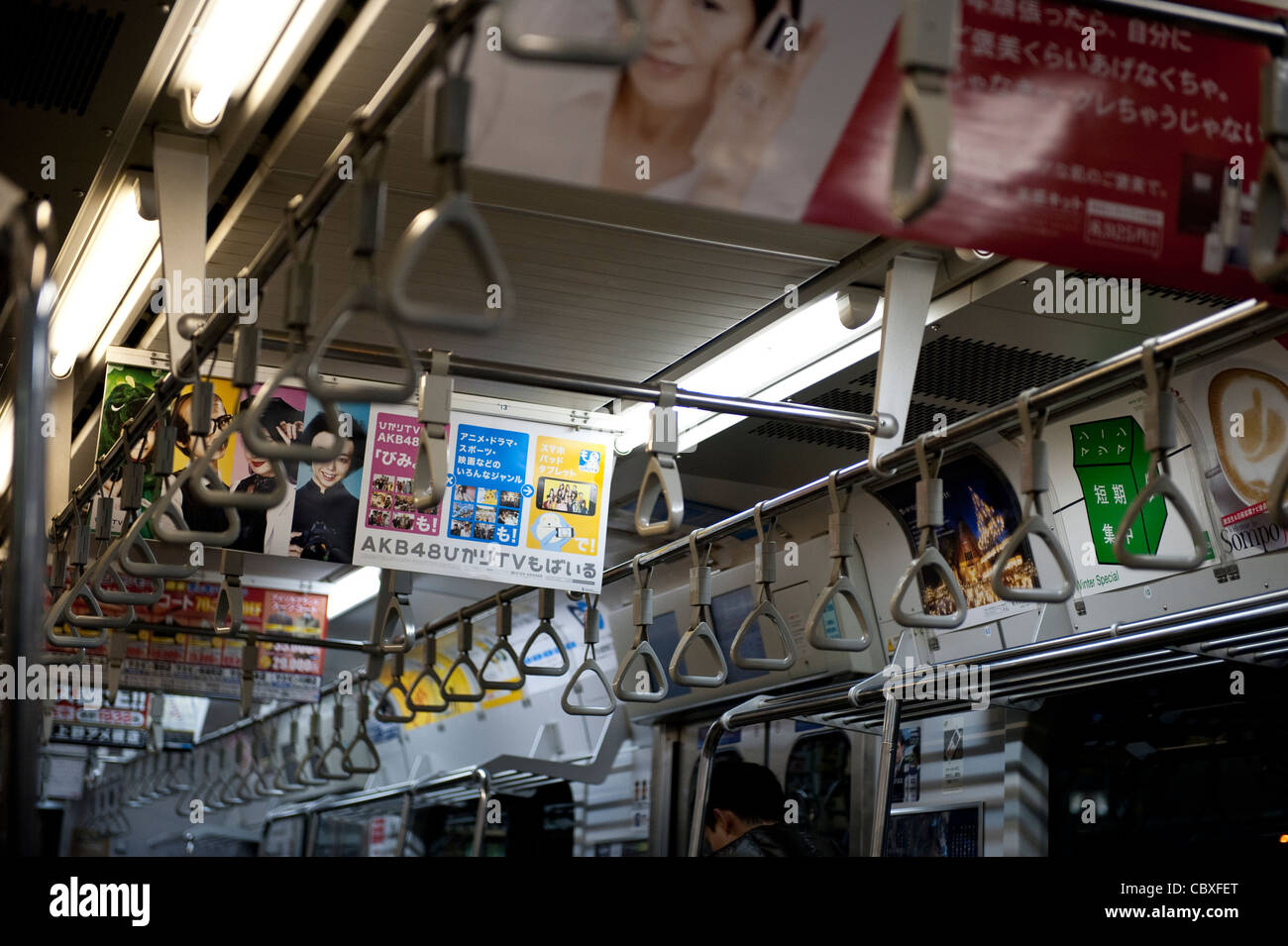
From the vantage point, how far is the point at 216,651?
9750 millimetres

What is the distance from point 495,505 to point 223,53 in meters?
2.05

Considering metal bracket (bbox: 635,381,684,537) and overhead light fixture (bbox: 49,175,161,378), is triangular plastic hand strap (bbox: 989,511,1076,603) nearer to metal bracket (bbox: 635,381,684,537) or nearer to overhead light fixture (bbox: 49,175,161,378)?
metal bracket (bbox: 635,381,684,537)

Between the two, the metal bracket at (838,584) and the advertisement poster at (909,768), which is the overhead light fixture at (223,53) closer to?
the metal bracket at (838,584)

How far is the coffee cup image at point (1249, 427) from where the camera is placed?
485 cm

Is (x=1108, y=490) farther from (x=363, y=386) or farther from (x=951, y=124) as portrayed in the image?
(x=363, y=386)

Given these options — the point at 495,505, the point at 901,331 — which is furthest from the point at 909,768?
the point at 901,331

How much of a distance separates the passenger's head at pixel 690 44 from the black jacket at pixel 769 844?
11.8 feet

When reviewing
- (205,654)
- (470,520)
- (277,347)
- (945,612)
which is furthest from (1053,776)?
(205,654)

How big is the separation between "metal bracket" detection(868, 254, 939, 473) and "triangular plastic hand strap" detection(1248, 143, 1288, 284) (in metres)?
2.11

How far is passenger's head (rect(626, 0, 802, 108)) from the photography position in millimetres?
2314

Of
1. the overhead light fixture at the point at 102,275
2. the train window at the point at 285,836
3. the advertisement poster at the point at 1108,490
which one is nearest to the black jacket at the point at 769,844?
the advertisement poster at the point at 1108,490

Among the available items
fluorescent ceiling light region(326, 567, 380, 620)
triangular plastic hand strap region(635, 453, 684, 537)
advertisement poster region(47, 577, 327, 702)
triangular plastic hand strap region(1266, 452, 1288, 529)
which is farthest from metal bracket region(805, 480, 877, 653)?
fluorescent ceiling light region(326, 567, 380, 620)
